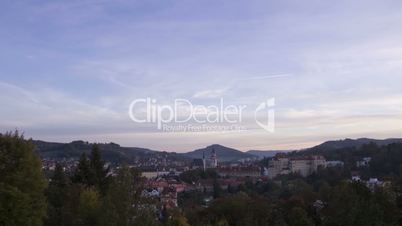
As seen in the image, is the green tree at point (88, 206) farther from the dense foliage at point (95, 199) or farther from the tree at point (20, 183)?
the tree at point (20, 183)

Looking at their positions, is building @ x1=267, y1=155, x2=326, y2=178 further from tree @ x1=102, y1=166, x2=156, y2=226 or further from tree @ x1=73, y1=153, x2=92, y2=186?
tree @ x1=102, y1=166, x2=156, y2=226

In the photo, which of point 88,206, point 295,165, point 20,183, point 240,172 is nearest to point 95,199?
point 88,206

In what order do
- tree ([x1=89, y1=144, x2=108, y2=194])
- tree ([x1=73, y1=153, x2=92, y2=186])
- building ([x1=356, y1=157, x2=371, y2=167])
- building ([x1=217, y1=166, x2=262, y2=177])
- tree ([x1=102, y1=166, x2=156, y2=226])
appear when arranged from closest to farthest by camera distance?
tree ([x1=102, y1=166, x2=156, y2=226])
tree ([x1=73, y1=153, x2=92, y2=186])
tree ([x1=89, y1=144, x2=108, y2=194])
building ([x1=356, y1=157, x2=371, y2=167])
building ([x1=217, y1=166, x2=262, y2=177])

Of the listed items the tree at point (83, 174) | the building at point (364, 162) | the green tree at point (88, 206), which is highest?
the building at point (364, 162)

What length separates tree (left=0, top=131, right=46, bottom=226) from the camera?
63.7ft

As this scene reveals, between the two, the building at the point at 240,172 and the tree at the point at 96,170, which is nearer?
the tree at the point at 96,170

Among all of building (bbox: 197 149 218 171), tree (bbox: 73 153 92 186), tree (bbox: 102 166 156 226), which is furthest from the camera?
building (bbox: 197 149 218 171)

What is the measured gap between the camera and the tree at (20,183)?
63.7 feet

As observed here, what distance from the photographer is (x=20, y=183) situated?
20219mm

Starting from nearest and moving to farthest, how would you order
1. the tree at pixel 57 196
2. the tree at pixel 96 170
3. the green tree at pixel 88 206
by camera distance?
the green tree at pixel 88 206, the tree at pixel 57 196, the tree at pixel 96 170

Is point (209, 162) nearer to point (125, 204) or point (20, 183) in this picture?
point (20, 183)

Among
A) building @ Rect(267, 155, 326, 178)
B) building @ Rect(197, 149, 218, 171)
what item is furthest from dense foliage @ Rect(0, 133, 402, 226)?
building @ Rect(197, 149, 218, 171)

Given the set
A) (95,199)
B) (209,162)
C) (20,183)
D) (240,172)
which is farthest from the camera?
(209,162)

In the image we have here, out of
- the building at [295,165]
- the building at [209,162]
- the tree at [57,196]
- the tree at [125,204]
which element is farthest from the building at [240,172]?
the tree at [125,204]
